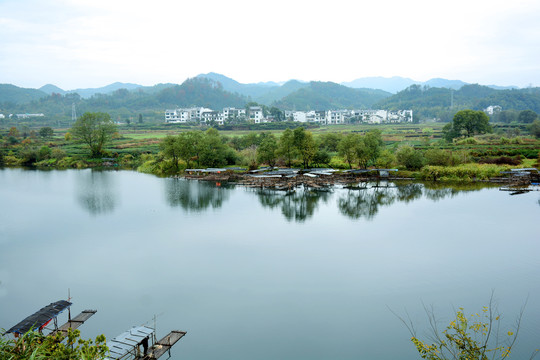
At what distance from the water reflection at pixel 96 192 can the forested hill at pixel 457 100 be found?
75.1 metres

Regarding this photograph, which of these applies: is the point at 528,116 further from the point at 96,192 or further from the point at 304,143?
the point at 96,192

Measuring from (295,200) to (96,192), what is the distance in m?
13.4

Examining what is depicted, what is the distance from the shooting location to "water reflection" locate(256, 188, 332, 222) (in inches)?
814

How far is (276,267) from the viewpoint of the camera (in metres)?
13.5

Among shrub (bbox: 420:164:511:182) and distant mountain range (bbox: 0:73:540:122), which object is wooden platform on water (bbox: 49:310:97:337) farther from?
distant mountain range (bbox: 0:73:540:122)

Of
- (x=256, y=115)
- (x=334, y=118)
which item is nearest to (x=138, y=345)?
(x=256, y=115)

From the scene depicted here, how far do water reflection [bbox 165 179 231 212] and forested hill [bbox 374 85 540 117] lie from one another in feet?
237

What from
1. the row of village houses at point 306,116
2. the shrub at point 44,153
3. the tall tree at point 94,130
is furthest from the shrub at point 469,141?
the shrub at point 44,153

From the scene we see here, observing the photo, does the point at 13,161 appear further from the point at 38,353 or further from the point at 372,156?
the point at 38,353

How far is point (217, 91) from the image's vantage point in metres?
126

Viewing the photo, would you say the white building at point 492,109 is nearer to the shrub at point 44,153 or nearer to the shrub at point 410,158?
the shrub at point 410,158

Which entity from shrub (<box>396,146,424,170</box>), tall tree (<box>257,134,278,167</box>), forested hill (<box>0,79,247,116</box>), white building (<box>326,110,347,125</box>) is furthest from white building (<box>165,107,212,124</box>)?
shrub (<box>396,146,424,170</box>)

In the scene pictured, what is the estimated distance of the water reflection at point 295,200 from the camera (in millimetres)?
20688

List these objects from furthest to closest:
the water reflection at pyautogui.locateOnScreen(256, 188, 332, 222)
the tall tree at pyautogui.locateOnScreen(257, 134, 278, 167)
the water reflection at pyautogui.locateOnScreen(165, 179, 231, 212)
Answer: the tall tree at pyautogui.locateOnScreen(257, 134, 278, 167) → the water reflection at pyautogui.locateOnScreen(165, 179, 231, 212) → the water reflection at pyautogui.locateOnScreen(256, 188, 332, 222)
